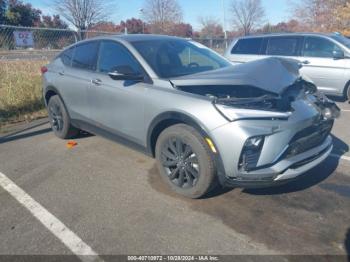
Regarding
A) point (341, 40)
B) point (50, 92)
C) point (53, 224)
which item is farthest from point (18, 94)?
point (341, 40)

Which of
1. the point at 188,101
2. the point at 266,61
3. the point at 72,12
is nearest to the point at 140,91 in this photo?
the point at 188,101

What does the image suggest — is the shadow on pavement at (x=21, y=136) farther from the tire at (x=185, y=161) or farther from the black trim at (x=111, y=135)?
the tire at (x=185, y=161)

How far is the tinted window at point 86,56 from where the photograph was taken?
4602mm

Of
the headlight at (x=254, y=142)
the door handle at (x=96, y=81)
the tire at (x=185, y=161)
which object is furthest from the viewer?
the door handle at (x=96, y=81)

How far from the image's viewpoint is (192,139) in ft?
10.4

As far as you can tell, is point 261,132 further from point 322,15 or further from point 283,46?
point 322,15

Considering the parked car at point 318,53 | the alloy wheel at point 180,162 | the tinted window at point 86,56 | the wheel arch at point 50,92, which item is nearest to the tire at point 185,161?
the alloy wheel at point 180,162

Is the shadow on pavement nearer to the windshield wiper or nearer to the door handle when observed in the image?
the door handle

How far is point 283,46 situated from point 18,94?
6.85 metres

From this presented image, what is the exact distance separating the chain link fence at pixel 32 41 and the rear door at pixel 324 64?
269 inches

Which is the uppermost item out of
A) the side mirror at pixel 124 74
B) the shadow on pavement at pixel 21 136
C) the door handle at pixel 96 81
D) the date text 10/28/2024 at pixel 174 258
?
the side mirror at pixel 124 74

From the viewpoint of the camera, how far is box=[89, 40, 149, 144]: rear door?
3.80 m

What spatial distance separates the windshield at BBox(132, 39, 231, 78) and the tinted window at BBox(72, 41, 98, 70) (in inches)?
33.1

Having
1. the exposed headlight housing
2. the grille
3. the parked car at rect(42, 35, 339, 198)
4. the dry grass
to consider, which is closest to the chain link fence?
the dry grass
